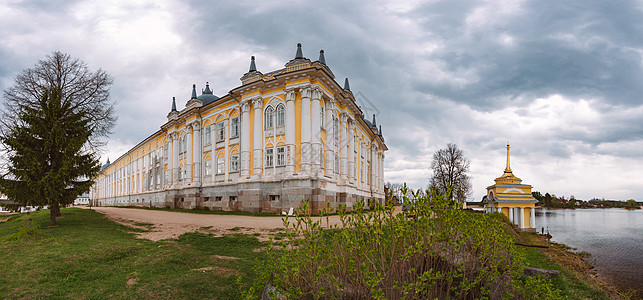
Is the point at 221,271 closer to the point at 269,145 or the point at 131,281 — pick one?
the point at 131,281

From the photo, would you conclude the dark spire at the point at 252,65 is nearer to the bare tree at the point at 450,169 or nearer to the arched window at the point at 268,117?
the arched window at the point at 268,117

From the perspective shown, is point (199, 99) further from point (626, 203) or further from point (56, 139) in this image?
point (626, 203)

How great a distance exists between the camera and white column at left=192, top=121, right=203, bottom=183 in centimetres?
3072

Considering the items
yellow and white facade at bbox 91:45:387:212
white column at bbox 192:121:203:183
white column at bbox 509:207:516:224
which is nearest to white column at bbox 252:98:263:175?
yellow and white facade at bbox 91:45:387:212

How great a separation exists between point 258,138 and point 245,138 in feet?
4.92

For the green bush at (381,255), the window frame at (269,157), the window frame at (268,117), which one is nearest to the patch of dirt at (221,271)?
the green bush at (381,255)

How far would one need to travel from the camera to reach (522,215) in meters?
27.2

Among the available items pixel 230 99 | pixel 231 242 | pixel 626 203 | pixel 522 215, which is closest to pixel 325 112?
pixel 230 99

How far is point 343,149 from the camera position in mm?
28594

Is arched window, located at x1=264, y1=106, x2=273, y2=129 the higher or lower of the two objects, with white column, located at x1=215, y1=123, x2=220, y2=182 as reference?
higher

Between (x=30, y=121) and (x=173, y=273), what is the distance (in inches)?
454

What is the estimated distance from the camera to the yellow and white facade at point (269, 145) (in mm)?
22891

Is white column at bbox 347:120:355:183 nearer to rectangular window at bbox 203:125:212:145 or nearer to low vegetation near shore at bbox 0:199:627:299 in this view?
rectangular window at bbox 203:125:212:145

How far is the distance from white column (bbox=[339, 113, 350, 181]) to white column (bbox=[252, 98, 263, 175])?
7.18 meters
